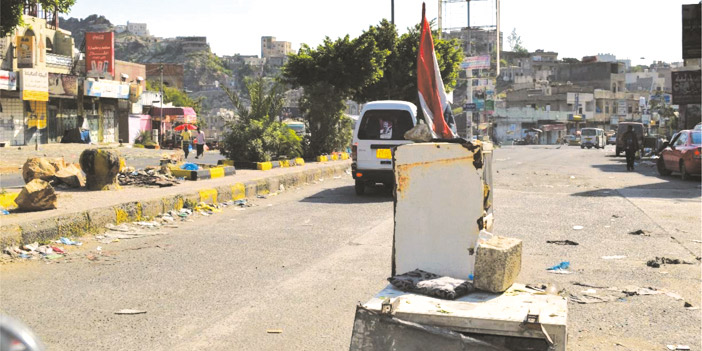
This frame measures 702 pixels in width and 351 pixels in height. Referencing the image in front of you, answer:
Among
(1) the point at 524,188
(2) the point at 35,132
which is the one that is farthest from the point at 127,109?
(1) the point at 524,188

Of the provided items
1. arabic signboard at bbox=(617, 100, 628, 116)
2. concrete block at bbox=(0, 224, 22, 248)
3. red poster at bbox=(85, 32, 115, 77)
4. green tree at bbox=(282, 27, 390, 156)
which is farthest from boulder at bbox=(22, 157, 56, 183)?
arabic signboard at bbox=(617, 100, 628, 116)

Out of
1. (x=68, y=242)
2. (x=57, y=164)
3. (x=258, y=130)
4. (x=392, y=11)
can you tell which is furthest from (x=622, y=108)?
(x=68, y=242)

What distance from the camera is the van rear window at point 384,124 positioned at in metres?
15.4

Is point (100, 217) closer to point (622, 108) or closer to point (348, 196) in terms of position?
point (348, 196)

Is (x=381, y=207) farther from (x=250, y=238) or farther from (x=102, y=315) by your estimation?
(x=102, y=315)

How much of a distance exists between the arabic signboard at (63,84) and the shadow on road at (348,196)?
3327 centimetres

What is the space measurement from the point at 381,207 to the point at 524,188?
19.2ft

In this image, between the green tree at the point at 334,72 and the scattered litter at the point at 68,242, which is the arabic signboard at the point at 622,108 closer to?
the green tree at the point at 334,72

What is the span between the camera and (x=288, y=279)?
6.89 metres

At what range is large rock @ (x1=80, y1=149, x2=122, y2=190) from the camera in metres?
13.1

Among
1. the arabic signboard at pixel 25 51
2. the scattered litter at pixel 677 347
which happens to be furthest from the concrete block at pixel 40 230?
the arabic signboard at pixel 25 51

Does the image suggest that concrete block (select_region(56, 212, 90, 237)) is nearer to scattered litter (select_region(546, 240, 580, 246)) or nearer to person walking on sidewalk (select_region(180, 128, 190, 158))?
scattered litter (select_region(546, 240, 580, 246))

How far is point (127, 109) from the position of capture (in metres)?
56.2

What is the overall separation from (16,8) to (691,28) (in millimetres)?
29954
